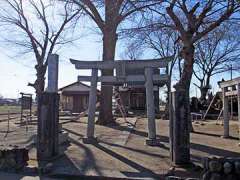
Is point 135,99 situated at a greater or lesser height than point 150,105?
greater

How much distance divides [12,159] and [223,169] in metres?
5.01

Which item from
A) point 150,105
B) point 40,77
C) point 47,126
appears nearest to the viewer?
point 47,126

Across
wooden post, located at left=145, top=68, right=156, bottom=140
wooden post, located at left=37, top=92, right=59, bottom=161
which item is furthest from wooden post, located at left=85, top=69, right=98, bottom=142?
wooden post, located at left=37, top=92, right=59, bottom=161

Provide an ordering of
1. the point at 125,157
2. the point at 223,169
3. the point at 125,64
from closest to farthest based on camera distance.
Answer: the point at 223,169 < the point at 125,157 < the point at 125,64

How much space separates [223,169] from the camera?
290 inches

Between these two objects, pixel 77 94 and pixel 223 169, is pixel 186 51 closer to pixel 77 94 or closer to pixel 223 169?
pixel 223 169

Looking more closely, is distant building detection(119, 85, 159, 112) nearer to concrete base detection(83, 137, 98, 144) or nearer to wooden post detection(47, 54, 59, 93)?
concrete base detection(83, 137, 98, 144)

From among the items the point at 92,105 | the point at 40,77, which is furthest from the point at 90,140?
the point at 40,77

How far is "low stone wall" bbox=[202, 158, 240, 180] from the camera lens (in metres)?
7.30

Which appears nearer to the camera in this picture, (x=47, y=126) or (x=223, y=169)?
(x=223, y=169)

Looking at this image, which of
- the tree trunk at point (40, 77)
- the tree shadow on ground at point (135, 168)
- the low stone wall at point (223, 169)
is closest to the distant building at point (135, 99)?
the tree trunk at point (40, 77)

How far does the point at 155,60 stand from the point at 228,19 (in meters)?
3.44

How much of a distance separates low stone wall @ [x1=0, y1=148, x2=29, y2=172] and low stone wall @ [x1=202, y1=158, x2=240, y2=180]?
443 cm

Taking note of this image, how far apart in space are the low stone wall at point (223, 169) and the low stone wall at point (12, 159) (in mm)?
4427
